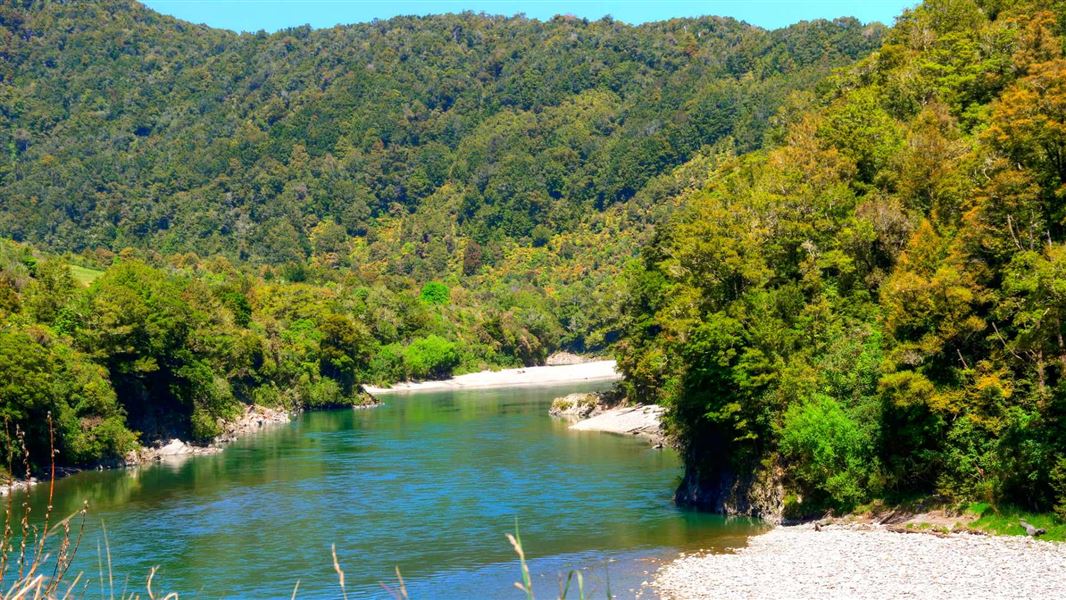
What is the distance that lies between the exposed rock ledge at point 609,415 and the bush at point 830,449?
2919 centimetres

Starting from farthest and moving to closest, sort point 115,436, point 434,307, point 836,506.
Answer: point 434,307 → point 115,436 → point 836,506

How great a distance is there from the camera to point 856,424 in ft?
142

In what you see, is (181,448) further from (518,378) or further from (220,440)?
(518,378)

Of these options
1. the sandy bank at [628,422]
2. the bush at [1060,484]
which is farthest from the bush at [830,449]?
the sandy bank at [628,422]

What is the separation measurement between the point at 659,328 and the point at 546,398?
3424cm

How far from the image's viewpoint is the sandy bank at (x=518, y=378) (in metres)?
147

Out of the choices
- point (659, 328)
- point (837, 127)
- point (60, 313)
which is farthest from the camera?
point (659, 328)

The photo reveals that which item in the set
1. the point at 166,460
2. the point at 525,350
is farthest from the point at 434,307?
the point at 166,460

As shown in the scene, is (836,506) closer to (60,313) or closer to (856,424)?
(856,424)

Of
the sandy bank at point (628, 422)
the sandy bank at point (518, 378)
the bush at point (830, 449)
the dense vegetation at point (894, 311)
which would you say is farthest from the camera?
the sandy bank at point (518, 378)

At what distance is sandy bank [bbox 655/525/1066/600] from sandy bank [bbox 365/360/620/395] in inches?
4023

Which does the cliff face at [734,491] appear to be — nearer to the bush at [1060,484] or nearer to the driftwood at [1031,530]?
the driftwood at [1031,530]

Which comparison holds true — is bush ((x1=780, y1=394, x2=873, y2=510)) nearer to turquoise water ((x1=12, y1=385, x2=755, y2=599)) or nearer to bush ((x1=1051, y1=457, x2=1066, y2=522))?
turquoise water ((x1=12, y1=385, x2=755, y2=599))

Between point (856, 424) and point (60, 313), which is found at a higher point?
point (60, 313)
